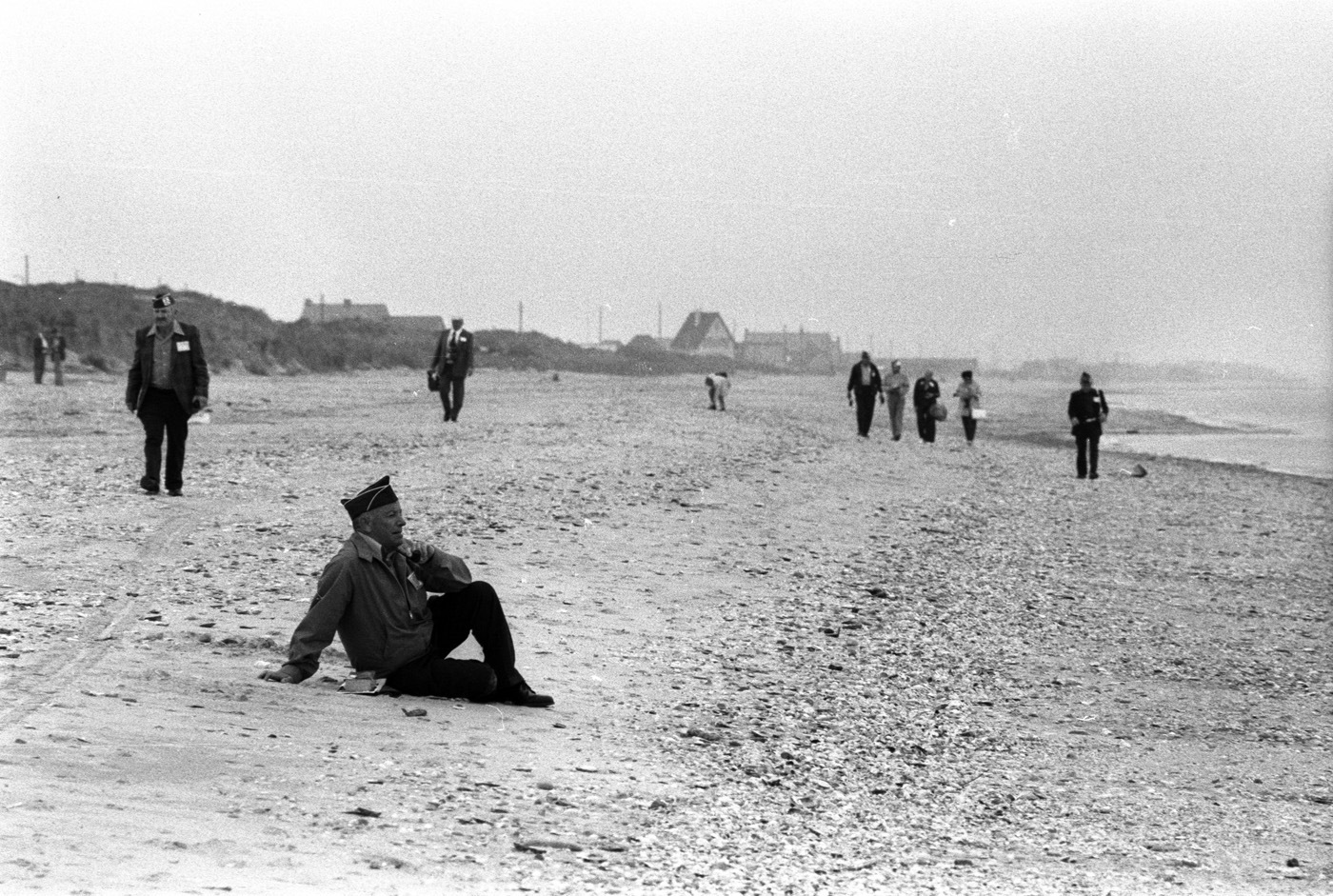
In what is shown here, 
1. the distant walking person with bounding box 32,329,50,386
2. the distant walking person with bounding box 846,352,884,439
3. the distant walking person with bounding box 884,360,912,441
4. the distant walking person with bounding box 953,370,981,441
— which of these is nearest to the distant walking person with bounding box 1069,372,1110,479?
the distant walking person with bounding box 953,370,981,441

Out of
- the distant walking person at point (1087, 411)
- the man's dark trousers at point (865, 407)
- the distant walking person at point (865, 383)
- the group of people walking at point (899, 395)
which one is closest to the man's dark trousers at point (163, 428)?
the distant walking person at point (1087, 411)

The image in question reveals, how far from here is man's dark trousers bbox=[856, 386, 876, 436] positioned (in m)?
25.9

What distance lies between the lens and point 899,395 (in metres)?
26.4

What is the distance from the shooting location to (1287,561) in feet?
51.1

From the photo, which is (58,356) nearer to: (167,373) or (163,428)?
(163,428)

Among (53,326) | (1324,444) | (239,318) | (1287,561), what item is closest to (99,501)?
(1287,561)

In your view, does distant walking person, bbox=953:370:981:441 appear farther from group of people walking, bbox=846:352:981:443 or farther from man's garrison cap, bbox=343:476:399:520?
man's garrison cap, bbox=343:476:399:520

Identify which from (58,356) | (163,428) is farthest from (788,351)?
(163,428)

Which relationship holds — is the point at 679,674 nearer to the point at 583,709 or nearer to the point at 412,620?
the point at 583,709

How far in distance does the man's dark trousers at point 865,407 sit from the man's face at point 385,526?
64.7ft

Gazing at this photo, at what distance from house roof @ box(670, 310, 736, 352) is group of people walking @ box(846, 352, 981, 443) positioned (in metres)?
106

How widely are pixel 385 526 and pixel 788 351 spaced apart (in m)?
138

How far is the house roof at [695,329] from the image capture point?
134 metres

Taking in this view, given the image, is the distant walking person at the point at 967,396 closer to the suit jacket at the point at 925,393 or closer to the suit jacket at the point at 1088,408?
the suit jacket at the point at 925,393
